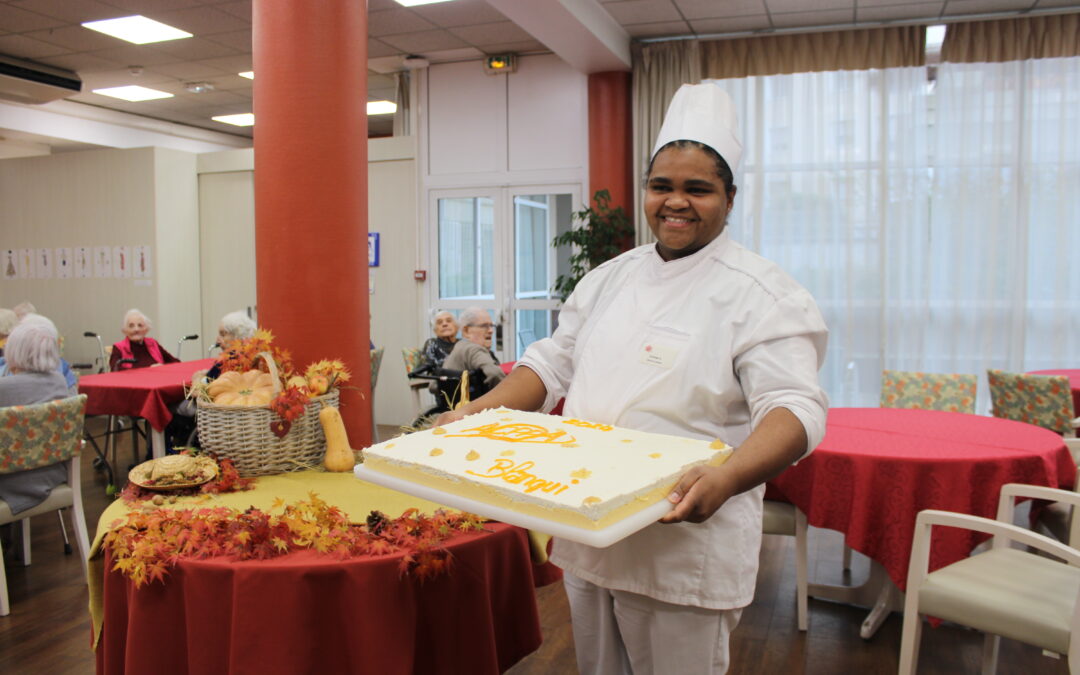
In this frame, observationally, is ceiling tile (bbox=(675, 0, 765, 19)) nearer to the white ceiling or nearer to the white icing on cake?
the white ceiling

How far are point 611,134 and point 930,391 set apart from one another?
3312mm

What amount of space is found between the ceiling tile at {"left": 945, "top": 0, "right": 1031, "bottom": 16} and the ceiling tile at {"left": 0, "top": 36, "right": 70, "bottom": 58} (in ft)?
23.8

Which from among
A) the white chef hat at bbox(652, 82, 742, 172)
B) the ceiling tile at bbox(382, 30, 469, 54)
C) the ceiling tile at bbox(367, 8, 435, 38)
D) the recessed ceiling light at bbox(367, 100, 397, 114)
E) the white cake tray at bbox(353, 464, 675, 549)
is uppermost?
the recessed ceiling light at bbox(367, 100, 397, 114)

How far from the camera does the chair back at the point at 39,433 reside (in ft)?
11.3

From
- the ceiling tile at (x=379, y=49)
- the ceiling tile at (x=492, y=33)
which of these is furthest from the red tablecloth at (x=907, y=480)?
the ceiling tile at (x=379, y=49)

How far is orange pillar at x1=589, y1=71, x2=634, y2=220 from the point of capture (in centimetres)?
677

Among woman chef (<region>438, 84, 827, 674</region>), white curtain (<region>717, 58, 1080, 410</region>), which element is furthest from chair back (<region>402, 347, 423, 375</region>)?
woman chef (<region>438, 84, 827, 674</region>)

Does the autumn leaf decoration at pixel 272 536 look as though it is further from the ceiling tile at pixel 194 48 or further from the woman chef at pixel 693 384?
the ceiling tile at pixel 194 48

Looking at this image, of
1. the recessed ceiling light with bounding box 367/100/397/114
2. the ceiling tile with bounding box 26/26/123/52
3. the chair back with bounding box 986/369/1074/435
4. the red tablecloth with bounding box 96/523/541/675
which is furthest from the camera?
the recessed ceiling light with bounding box 367/100/397/114

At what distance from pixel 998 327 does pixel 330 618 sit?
6190 mm

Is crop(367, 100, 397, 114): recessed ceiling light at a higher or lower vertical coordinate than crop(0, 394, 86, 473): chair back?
higher

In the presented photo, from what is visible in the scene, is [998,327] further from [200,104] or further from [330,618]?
[200,104]

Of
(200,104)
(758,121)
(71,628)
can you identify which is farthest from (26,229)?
(758,121)

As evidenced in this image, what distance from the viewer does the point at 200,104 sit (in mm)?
9305
